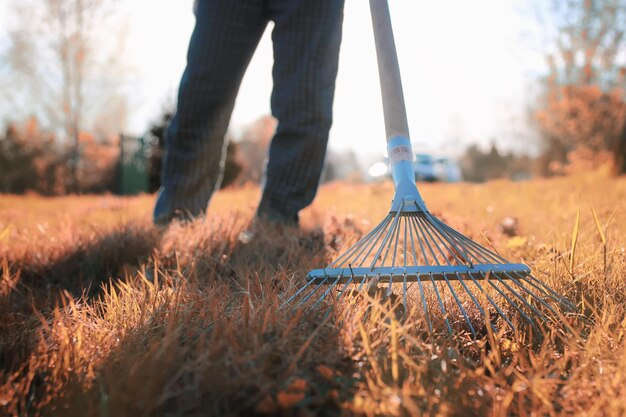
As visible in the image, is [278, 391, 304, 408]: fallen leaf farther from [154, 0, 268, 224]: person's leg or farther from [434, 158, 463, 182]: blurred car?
[434, 158, 463, 182]: blurred car

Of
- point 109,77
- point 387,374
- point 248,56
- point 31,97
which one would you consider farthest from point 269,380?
point 31,97

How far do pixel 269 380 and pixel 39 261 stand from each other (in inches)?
52.9

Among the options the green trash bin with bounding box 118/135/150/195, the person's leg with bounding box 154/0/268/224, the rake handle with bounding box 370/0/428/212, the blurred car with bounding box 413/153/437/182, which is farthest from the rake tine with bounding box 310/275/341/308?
the blurred car with bounding box 413/153/437/182

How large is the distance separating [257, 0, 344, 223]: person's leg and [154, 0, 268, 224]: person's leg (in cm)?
15

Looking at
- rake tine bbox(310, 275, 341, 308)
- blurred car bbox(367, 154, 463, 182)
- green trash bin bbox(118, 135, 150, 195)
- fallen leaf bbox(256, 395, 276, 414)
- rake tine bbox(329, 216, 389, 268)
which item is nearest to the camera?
fallen leaf bbox(256, 395, 276, 414)

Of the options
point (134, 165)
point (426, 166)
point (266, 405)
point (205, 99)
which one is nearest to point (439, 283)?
point (266, 405)

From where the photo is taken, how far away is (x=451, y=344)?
104cm

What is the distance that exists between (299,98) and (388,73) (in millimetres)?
652

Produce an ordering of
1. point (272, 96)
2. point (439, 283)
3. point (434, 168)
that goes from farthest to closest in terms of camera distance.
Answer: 1. point (434, 168)
2. point (272, 96)
3. point (439, 283)

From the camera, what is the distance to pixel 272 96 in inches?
92.7

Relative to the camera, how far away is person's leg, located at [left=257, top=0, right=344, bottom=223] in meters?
2.18

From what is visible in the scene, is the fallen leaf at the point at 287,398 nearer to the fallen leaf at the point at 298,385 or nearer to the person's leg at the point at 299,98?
the fallen leaf at the point at 298,385

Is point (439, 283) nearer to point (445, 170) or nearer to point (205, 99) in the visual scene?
point (205, 99)

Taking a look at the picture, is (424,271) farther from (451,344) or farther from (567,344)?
(567,344)
